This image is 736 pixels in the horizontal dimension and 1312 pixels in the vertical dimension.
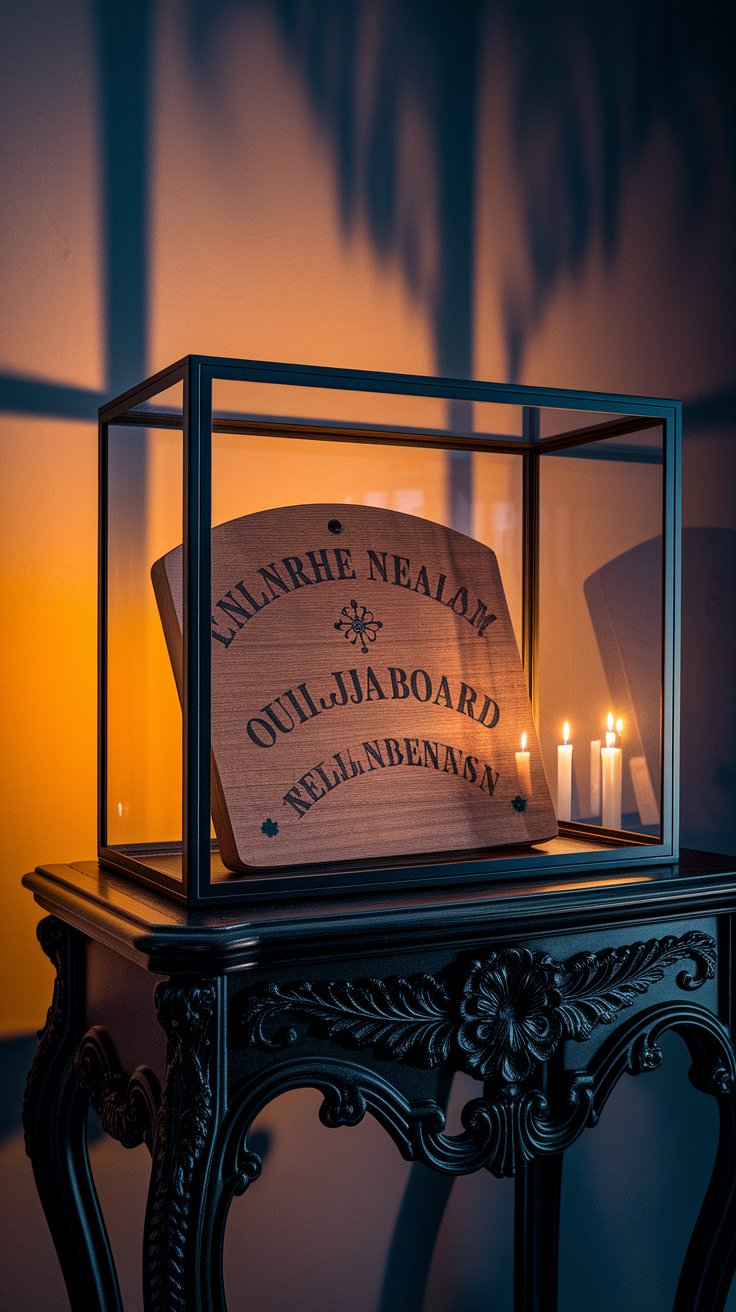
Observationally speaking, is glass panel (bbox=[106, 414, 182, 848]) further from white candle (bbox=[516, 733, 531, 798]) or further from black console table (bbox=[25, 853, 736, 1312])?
white candle (bbox=[516, 733, 531, 798])

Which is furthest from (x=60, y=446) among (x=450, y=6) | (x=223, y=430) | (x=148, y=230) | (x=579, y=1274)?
(x=579, y=1274)

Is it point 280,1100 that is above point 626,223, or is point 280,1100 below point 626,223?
below

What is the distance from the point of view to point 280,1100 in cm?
160

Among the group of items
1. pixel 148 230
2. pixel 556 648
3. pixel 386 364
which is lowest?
pixel 556 648

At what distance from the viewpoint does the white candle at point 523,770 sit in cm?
131

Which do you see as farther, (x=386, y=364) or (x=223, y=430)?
(x=386, y=364)

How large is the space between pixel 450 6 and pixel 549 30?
157 millimetres

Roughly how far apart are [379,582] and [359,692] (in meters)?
0.11

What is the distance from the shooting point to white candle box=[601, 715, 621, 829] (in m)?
1.34

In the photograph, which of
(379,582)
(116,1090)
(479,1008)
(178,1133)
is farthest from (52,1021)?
(379,582)

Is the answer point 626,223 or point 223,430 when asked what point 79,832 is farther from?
point 626,223

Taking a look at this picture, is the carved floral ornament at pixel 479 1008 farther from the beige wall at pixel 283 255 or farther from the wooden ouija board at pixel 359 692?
the beige wall at pixel 283 255

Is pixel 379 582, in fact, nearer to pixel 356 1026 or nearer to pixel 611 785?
pixel 611 785

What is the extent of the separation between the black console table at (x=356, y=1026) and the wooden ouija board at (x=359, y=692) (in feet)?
0.28
